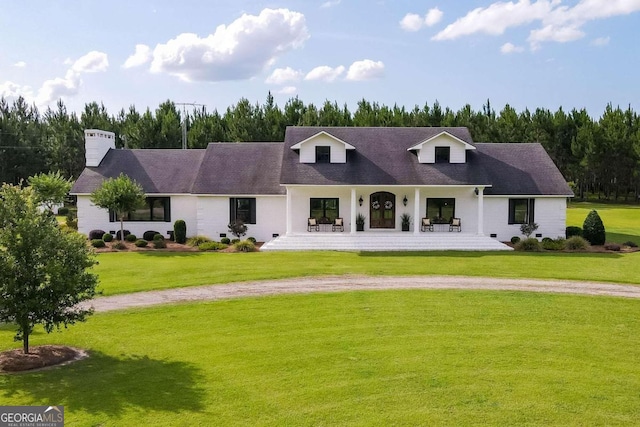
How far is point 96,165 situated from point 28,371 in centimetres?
2566

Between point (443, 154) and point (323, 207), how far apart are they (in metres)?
7.67

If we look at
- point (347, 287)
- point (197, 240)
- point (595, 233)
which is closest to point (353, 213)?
point (197, 240)

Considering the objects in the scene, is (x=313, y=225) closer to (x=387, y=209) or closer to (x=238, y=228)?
(x=238, y=228)

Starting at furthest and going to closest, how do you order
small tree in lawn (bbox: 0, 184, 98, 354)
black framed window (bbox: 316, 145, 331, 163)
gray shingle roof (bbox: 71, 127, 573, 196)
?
black framed window (bbox: 316, 145, 331, 163) → gray shingle roof (bbox: 71, 127, 573, 196) → small tree in lawn (bbox: 0, 184, 98, 354)

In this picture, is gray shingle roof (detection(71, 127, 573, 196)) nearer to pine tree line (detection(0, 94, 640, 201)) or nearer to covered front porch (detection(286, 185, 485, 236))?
covered front porch (detection(286, 185, 485, 236))

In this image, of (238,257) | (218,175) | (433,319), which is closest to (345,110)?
(218,175)

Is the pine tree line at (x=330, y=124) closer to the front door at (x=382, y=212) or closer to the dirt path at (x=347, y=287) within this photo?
the front door at (x=382, y=212)

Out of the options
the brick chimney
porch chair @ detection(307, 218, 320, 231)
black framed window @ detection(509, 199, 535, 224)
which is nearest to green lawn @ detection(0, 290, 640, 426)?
porch chair @ detection(307, 218, 320, 231)

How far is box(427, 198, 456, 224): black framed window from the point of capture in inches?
1201

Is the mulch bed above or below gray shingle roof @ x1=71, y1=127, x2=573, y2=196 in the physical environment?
below

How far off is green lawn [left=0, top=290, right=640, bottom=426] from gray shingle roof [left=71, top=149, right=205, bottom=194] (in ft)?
59.9

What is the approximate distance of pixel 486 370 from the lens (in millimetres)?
10133

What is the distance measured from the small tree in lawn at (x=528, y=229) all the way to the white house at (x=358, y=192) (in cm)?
43

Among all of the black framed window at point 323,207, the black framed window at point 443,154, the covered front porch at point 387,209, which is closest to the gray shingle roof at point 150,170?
the covered front porch at point 387,209
